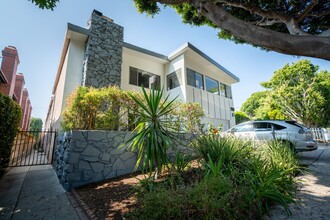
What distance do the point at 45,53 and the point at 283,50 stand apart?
42.3 feet

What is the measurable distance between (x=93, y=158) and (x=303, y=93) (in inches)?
949

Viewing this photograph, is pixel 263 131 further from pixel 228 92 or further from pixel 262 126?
pixel 228 92

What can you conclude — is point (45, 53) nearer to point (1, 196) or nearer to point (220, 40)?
point (1, 196)

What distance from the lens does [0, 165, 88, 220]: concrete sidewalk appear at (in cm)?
288

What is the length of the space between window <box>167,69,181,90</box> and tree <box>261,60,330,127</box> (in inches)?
632

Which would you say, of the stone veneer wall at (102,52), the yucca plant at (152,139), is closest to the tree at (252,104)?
the stone veneer wall at (102,52)

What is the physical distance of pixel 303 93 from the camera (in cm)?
1870

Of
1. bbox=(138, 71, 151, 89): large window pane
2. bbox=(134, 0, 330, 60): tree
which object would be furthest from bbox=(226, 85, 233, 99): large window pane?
bbox=(134, 0, 330, 60): tree

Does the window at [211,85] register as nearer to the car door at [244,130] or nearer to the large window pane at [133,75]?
the car door at [244,130]

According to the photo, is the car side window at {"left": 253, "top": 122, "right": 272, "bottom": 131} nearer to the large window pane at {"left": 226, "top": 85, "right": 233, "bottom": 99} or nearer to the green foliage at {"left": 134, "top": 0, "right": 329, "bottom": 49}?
the green foliage at {"left": 134, "top": 0, "right": 329, "bottom": 49}

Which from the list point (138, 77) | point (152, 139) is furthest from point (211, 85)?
point (152, 139)

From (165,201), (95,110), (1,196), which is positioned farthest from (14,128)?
(165,201)

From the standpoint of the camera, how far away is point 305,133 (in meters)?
6.14

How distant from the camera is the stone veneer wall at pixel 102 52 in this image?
310 inches
